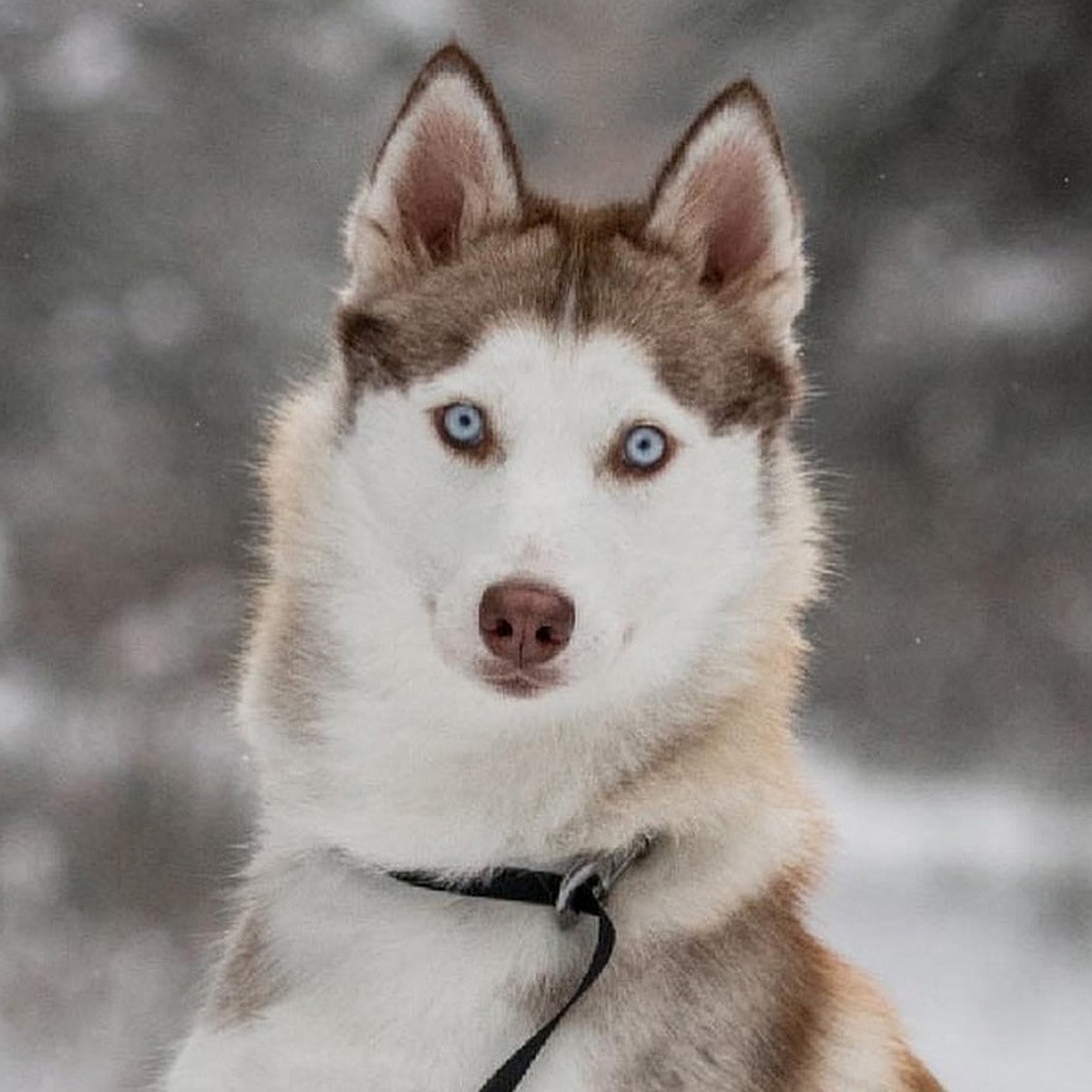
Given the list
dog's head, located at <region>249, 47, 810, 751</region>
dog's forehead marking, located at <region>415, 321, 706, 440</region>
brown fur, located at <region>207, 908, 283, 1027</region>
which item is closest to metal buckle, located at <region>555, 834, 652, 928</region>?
dog's head, located at <region>249, 47, 810, 751</region>

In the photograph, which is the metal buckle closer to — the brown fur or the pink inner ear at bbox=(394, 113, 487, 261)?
the brown fur

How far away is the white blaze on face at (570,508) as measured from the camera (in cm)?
180

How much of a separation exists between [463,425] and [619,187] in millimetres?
1419

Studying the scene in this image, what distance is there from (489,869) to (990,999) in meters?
1.58

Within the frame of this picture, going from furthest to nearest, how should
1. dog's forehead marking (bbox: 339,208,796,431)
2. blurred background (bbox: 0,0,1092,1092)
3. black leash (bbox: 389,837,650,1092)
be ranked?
blurred background (bbox: 0,0,1092,1092) < dog's forehead marking (bbox: 339,208,796,431) < black leash (bbox: 389,837,650,1092)

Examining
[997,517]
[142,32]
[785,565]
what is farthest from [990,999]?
[142,32]

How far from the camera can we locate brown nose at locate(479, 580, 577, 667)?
5.72 ft

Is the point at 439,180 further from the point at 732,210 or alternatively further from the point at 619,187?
the point at 619,187

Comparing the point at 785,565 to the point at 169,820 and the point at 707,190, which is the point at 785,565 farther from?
the point at 169,820

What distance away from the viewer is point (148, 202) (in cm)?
341

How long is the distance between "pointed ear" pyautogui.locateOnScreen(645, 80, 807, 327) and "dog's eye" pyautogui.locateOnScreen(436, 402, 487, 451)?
332mm

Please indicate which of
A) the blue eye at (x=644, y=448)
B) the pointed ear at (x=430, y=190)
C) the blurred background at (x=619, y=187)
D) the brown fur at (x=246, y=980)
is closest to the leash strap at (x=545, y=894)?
the brown fur at (x=246, y=980)

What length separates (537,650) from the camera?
5.78 feet

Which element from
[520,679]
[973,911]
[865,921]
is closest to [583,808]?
[520,679]
